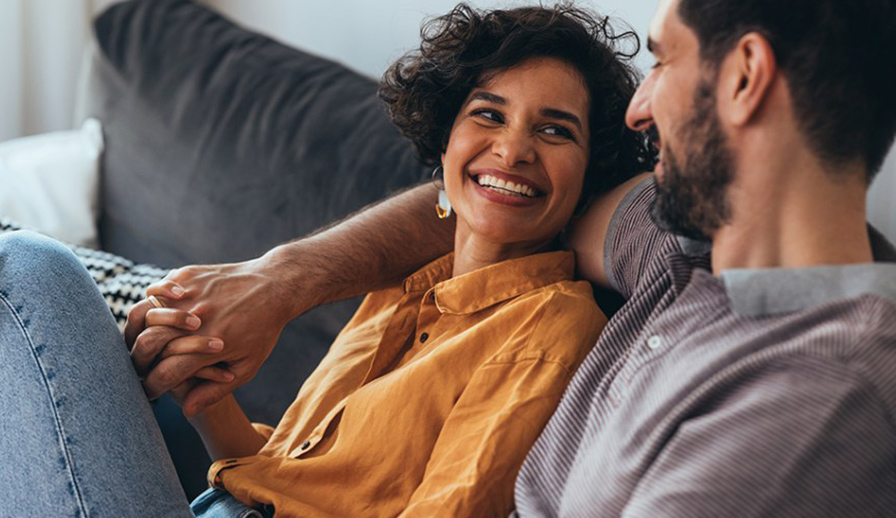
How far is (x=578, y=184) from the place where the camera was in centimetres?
147

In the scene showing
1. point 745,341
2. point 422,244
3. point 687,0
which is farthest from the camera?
point 422,244

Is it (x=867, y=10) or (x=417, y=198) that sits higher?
(x=867, y=10)

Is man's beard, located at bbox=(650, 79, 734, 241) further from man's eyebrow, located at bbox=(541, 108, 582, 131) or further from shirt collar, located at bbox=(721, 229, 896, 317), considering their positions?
man's eyebrow, located at bbox=(541, 108, 582, 131)

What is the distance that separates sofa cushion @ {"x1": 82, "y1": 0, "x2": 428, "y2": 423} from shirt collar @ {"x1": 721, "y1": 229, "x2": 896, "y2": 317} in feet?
3.09

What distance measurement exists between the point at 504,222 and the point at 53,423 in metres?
0.62

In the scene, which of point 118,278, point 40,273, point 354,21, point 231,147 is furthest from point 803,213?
point 354,21

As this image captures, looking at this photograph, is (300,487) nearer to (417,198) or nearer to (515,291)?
(515,291)

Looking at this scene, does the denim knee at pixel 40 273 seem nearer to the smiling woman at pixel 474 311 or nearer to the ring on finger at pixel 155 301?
the ring on finger at pixel 155 301

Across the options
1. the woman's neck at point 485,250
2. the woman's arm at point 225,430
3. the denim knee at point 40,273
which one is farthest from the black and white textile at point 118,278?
the woman's neck at point 485,250

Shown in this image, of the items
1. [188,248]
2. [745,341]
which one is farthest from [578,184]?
[188,248]

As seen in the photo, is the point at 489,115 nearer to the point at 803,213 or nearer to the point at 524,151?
the point at 524,151

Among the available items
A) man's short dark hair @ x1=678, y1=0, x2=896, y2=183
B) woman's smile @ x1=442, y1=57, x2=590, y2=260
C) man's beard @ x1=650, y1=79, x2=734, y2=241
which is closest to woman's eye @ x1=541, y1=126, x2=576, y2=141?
woman's smile @ x1=442, y1=57, x2=590, y2=260

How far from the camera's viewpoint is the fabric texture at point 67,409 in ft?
4.06

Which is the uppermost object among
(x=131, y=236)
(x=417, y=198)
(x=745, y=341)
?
(x=745, y=341)
